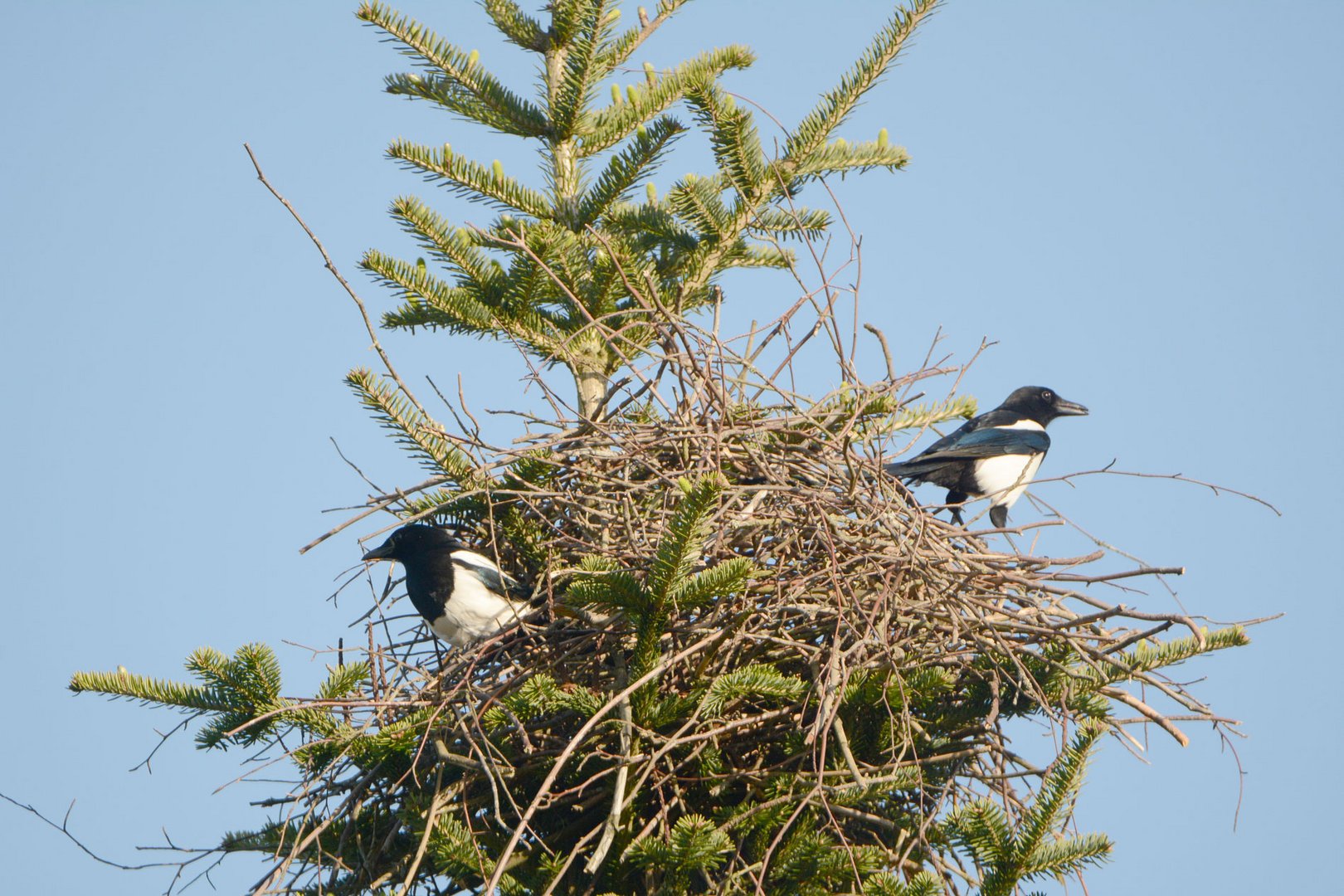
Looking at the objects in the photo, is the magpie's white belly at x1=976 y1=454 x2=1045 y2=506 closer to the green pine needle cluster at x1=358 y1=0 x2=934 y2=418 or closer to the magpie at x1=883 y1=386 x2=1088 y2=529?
the magpie at x1=883 y1=386 x2=1088 y2=529

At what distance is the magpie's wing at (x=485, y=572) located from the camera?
4.64 m

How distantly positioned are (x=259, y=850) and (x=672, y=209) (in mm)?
2540

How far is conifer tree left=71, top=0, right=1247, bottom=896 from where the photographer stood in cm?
341

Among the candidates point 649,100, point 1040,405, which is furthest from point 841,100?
point 1040,405

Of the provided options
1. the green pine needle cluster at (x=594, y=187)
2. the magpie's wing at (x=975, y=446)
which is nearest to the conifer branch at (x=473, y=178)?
the green pine needle cluster at (x=594, y=187)

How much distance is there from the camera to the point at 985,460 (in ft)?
20.3

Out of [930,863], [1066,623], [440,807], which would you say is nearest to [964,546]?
[1066,623]

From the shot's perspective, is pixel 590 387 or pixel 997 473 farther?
pixel 997 473

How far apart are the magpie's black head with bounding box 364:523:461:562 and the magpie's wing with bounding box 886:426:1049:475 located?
185 centimetres

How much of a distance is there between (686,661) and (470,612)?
1159 mm

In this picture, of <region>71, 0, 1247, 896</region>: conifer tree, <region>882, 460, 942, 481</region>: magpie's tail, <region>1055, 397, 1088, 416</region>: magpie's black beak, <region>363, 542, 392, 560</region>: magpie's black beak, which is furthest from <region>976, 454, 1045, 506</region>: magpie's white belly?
<region>363, 542, 392, 560</region>: magpie's black beak

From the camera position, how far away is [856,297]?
4.16m

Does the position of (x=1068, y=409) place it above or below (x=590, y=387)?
above

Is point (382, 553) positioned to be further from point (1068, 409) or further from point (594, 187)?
point (1068, 409)
